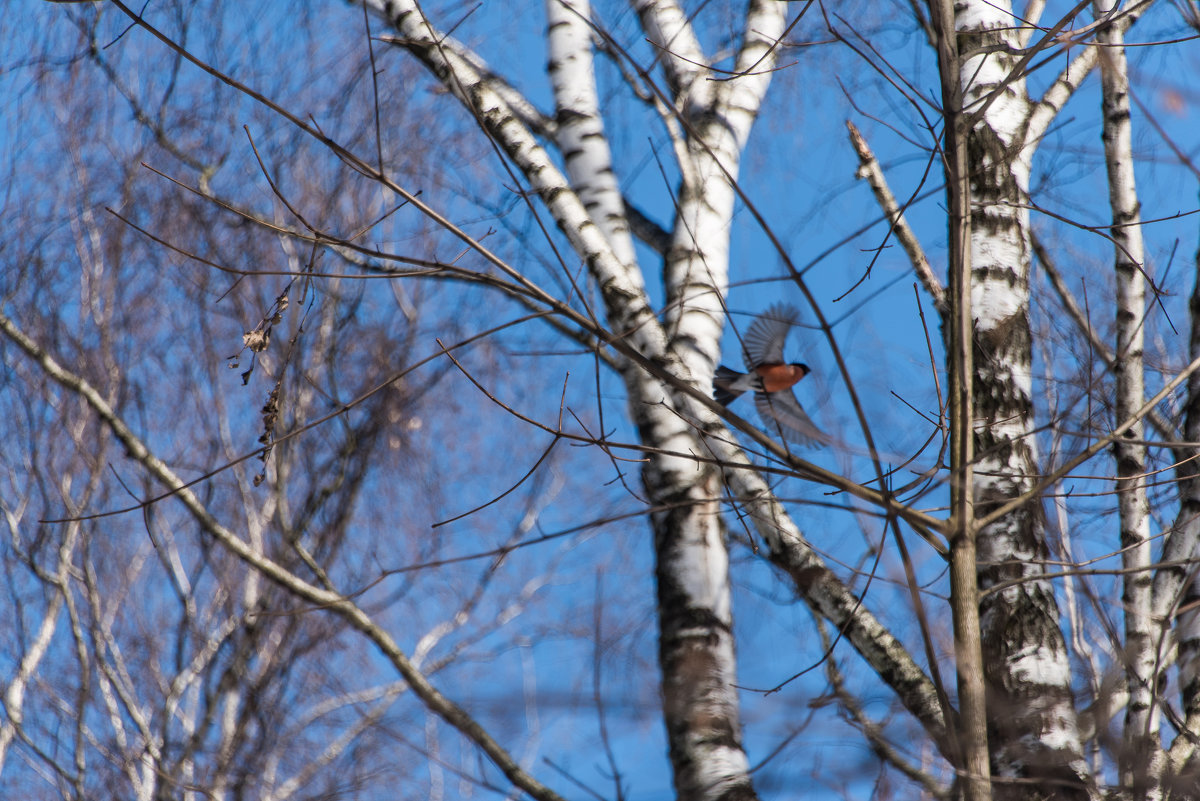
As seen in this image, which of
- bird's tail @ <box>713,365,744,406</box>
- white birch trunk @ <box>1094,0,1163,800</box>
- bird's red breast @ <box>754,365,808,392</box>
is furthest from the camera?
bird's tail @ <box>713,365,744,406</box>

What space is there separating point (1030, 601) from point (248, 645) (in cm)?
306

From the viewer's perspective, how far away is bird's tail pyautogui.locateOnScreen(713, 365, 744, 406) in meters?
2.49

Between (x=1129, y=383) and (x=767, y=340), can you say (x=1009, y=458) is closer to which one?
(x=767, y=340)

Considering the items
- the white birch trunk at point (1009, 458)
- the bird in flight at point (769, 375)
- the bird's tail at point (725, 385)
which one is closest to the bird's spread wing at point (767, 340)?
the bird in flight at point (769, 375)

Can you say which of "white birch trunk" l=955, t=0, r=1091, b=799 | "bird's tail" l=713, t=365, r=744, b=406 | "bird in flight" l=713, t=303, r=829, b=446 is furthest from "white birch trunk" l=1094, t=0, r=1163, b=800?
"bird's tail" l=713, t=365, r=744, b=406

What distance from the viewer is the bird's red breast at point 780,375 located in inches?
93.9

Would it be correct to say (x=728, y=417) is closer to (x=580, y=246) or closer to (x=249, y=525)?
(x=580, y=246)

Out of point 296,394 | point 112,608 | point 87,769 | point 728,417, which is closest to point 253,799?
point 87,769

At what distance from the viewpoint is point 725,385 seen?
8.18ft

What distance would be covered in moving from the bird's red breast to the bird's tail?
8 cm

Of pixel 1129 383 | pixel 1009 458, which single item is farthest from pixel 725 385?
pixel 1129 383

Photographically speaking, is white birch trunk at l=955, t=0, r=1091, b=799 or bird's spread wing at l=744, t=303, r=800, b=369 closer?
white birch trunk at l=955, t=0, r=1091, b=799

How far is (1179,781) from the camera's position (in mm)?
907

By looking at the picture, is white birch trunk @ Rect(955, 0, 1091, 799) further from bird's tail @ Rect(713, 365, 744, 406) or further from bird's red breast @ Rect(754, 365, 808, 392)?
bird's tail @ Rect(713, 365, 744, 406)
